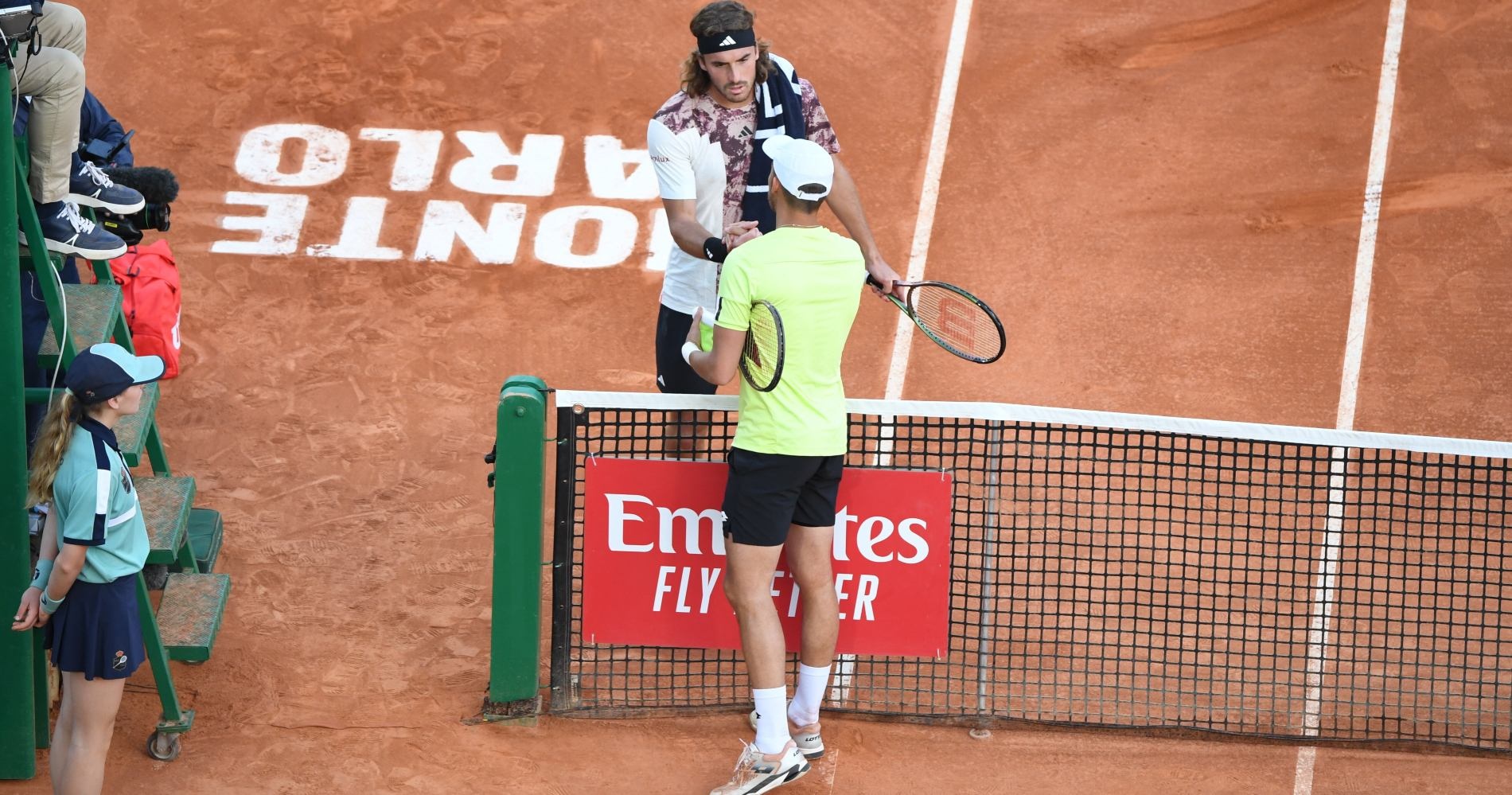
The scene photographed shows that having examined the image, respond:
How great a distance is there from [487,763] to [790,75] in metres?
3.13

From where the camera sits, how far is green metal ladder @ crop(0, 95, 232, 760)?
5828 millimetres

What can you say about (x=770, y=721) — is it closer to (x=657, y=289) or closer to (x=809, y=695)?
(x=809, y=695)

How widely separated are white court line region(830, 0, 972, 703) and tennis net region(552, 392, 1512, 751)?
135 centimetres

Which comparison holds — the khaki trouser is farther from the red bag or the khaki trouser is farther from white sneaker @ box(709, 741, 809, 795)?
white sneaker @ box(709, 741, 809, 795)

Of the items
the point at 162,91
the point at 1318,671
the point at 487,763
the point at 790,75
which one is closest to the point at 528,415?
the point at 487,763

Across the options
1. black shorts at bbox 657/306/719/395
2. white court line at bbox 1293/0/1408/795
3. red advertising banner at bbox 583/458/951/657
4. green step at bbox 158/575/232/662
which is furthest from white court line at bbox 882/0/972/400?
green step at bbox 158/575/232/662

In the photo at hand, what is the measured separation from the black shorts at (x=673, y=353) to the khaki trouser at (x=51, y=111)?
2.47 metres

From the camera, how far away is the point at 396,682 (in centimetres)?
675

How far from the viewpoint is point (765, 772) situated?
600 cm

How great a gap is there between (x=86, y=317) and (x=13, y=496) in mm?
736

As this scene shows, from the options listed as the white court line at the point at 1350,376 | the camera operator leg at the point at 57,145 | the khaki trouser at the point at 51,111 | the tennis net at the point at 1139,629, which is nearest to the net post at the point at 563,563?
the tennis net at the point at 1139,629

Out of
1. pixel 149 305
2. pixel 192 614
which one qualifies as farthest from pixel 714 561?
pixel 149 305

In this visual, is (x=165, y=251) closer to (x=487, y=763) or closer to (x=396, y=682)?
(x=396, y=682)

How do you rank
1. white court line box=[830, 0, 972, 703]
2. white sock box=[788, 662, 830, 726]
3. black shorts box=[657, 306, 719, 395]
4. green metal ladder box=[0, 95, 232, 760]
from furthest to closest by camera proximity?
white court line box=[830, 0, 972, 703] → black shorts box=[657, 306, 719, 395] → white sock box=[788, 662, 830, 726] → green metal ladder box=[0, 95, 232, 760]
